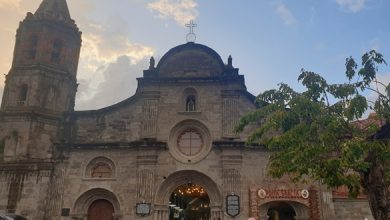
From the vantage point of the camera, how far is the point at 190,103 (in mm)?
22953

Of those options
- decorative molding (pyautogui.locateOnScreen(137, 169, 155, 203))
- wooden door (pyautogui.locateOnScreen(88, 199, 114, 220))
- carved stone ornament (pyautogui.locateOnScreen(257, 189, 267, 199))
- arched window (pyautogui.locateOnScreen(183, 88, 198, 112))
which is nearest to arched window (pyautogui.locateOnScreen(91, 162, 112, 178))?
wooden door (pyautogui.locateOnScreen(88, 199, 114, 220))

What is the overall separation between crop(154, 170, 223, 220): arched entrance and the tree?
26.6 feet

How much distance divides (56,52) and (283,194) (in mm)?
15467

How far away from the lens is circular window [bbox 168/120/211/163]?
2158 centimetres

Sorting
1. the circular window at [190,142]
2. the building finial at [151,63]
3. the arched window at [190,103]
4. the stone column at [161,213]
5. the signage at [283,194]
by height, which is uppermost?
the building finial at [151,63]

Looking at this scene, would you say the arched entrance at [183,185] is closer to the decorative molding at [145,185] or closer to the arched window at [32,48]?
the decorative molding at [145,185]

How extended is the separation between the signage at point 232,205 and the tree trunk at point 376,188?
9.22m

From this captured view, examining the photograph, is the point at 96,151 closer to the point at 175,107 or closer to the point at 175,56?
the point at 175,107

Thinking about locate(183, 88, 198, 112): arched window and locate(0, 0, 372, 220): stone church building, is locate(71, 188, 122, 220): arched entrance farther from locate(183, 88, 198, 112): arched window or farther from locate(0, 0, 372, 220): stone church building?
locate(183, 88, 198, 112): arched window

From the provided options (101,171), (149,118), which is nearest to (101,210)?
(101,171)

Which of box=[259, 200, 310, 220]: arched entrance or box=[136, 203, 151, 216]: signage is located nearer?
box=[136, 203, 151, 216]: signage

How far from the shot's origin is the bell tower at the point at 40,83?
21.8 m

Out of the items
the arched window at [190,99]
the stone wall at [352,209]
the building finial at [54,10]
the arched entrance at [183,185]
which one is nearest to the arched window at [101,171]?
the arched entrance at [183,185]

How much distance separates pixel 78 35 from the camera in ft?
84.0
